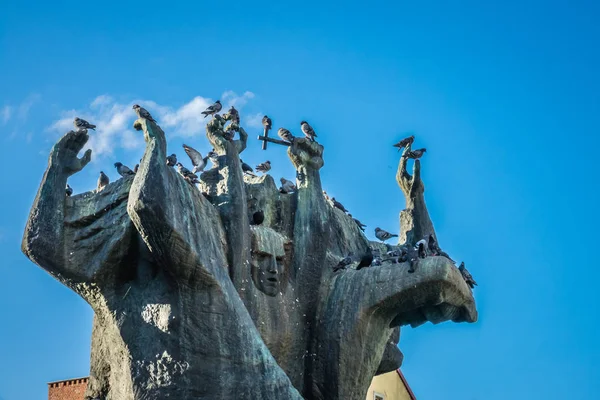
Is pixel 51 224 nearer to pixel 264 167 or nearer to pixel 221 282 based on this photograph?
pixel 221 282

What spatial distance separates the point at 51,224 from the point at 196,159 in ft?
11.5

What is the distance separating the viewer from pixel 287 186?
17.7 meters

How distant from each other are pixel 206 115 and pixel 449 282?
5.11m

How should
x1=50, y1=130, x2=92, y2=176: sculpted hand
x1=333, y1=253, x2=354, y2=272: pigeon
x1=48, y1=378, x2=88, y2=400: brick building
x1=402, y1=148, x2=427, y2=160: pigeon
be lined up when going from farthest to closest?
x1=48, y1=378, x2=88, y2=400: brick building
x1=402, y1=148, x2=427, y2=160: pigeon
x1=333, y1=253, x2=354, y2=272: pigeon
x1=50, y1=130, x2=92, y2=176: sculpted hand

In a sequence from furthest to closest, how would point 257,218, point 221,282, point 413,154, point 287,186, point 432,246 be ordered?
1. point 413,154
2. point 287,186
3. point 432,246
4. point 257,218
5. point 221,282

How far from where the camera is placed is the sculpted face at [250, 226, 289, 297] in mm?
15812

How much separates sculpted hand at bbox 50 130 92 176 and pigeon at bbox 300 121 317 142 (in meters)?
4.00

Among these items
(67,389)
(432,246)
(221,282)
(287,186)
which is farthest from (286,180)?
(67,389)

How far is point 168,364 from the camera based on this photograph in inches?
A: 543

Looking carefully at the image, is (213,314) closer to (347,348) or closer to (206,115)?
(347,348)

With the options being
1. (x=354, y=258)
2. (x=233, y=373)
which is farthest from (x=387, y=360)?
(x=233, y=373)

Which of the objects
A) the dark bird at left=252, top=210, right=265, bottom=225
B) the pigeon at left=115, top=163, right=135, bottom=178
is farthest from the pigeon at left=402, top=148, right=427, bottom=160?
the pigeon at left=115, top=163, right=135, bottom=178

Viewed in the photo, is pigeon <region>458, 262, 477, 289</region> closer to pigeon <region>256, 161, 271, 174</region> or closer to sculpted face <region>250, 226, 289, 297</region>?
sculpted face <region>250, 226, 289, 297</region>

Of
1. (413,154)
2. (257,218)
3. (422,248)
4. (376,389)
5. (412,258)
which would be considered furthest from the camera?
(376,389)
